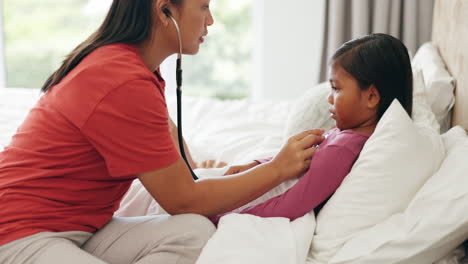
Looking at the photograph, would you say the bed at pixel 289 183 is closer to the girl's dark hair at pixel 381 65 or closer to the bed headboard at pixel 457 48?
the bed headboard at pixel 457 48

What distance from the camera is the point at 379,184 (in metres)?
1.15

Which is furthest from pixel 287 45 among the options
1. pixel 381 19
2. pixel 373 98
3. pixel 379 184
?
pixel 379 184

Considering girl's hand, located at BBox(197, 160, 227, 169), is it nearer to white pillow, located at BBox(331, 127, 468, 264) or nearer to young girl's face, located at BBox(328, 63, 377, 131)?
young girl's face, located at BBox(328, 63, 377, 131)

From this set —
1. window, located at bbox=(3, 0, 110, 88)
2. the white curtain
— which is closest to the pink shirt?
the white curtain

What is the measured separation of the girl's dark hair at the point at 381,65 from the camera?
1293mm

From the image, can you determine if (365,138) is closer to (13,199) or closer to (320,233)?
(320,233)

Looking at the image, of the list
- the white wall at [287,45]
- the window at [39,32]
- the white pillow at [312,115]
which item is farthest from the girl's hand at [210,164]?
the window at [39,32]

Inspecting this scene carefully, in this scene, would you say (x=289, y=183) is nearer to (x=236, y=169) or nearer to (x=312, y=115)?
(x=236, y=169)

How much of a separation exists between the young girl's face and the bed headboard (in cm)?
34

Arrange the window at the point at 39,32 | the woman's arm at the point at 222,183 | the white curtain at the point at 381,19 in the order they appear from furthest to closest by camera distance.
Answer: the window at the point at 39,32
the white curtain at the point at 381,19
the woman's arm at the point at 222,183

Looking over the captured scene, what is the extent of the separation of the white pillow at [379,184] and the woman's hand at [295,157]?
0.35 feet

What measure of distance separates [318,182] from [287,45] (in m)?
2.54

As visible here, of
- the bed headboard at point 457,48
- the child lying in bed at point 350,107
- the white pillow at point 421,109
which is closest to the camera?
the child lying in bed at point 350,107

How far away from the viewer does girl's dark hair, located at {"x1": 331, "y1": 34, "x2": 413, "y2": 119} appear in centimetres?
129
